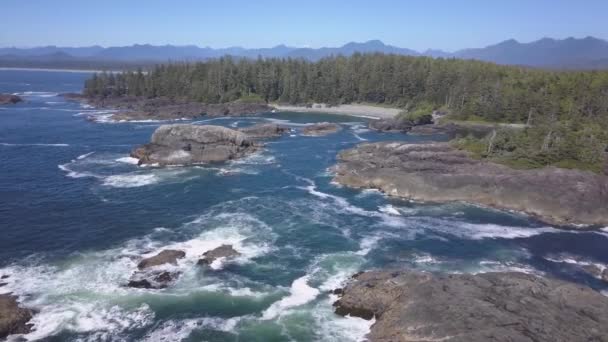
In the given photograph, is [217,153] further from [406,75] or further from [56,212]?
[406,75]

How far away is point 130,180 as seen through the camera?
66688 mm

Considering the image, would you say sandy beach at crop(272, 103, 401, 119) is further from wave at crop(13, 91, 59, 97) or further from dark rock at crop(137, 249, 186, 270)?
dark rock at crop(137, 249, 186, 270)

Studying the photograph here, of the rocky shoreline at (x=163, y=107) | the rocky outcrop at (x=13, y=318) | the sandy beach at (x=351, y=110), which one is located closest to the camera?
the rocky outcrop at (x=13, y=318)

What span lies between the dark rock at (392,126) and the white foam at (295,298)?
76059 mm

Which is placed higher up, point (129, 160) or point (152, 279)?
point (129, 160)

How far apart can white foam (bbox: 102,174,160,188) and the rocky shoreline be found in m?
56.4

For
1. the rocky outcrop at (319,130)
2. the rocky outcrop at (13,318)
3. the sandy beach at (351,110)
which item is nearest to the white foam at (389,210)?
the rocky outcrop at (13,318)

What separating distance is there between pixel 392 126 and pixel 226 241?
73.1 meters

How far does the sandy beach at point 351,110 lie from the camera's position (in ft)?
452

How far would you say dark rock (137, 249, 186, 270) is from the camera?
4091 centimetres

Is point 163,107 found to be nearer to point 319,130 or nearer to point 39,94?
point 319,130

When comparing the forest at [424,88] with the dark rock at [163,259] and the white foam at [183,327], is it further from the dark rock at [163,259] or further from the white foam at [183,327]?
the white foam at [183,327]

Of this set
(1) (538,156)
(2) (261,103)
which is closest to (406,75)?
(2) (261,103)

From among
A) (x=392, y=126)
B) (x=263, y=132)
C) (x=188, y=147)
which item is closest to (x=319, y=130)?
(x=263, y=132)
